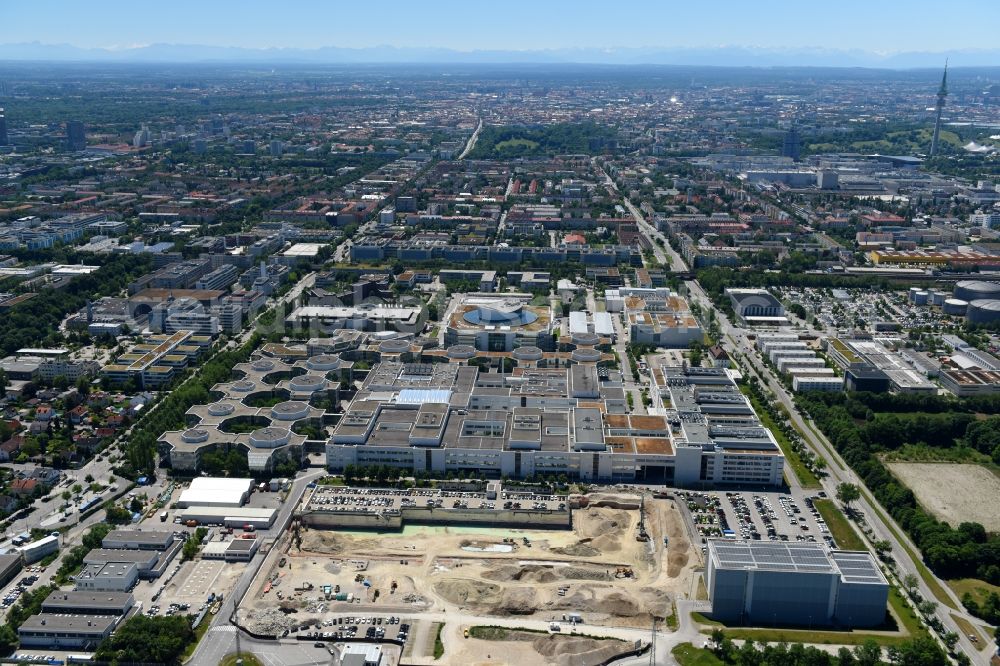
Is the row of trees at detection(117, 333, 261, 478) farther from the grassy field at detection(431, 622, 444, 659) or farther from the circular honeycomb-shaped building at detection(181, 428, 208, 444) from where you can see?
the grassy field at detection(431, 622, 444, 659)

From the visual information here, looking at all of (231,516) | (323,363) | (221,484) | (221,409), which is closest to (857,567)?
(231,516)

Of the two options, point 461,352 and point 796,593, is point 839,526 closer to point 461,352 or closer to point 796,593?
point 796,593

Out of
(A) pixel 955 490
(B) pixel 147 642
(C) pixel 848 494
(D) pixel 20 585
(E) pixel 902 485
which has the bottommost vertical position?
(A) pixel 955 490

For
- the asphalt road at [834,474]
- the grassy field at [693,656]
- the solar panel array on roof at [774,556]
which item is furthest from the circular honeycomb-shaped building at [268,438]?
the asphalt road at [834,474]

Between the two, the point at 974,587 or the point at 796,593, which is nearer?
the point at 796,593

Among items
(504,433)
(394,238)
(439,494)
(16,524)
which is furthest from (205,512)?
(394,238)

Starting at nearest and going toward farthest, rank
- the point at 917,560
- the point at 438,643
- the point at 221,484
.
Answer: the point at 438,643, the point at 917,560, the point at 221,484
